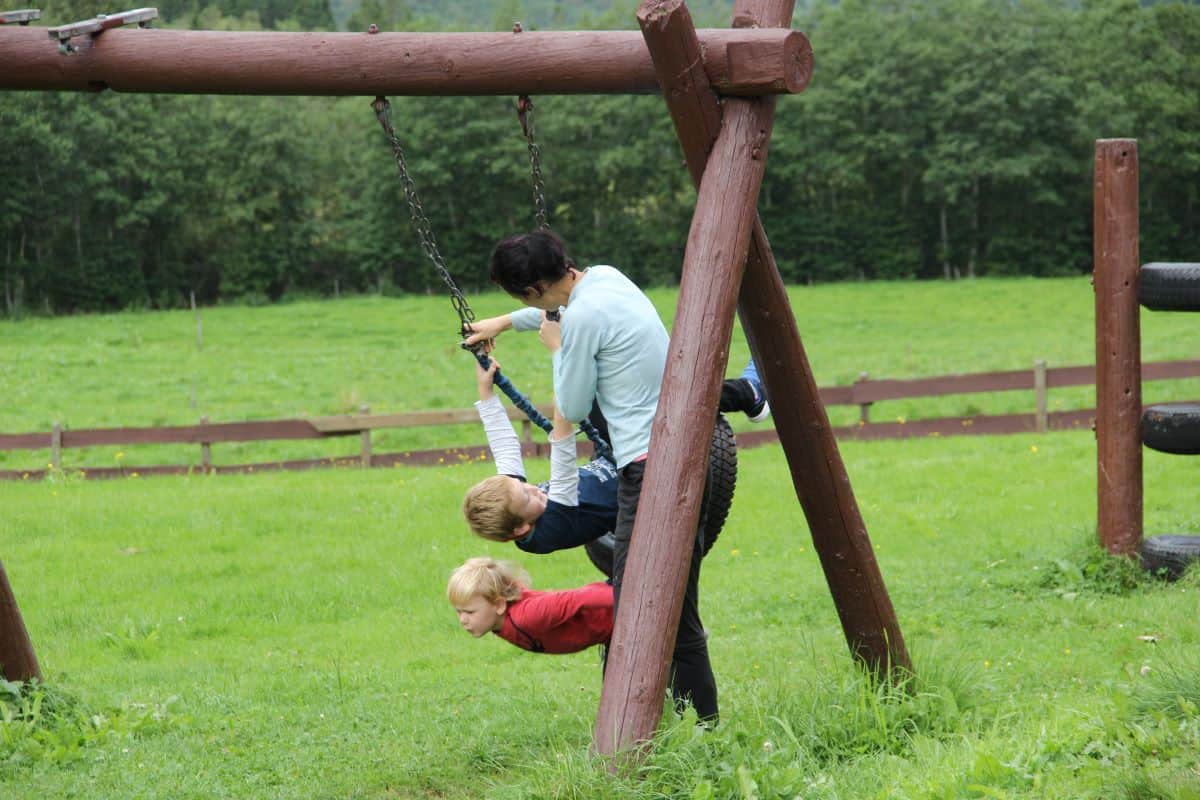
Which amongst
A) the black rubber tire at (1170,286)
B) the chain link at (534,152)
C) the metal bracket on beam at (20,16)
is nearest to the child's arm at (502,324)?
the chain link at (534,152)

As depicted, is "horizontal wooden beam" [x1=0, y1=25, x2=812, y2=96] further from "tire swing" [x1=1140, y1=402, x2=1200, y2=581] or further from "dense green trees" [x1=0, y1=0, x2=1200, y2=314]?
"dense green trees" [x1=0, y1=0, x2=1200, y2=314]

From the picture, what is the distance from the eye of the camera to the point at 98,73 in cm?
503

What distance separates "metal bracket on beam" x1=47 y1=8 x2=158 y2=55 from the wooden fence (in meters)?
11.1

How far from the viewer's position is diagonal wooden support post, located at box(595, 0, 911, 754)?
4219mm

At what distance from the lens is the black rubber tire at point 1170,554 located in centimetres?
746

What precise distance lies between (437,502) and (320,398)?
12049 mm

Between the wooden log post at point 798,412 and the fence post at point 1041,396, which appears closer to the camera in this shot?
the wooden log post at point 798,412

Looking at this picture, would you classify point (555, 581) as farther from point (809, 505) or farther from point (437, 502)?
point (809, 505)

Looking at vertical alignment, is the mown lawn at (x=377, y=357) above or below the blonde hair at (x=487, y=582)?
below

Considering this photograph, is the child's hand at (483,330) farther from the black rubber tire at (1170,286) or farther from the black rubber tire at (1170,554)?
the black rubber tire at (1170,554)

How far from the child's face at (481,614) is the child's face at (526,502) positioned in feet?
1.21

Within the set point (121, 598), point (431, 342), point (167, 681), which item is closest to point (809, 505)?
point (167, 681)

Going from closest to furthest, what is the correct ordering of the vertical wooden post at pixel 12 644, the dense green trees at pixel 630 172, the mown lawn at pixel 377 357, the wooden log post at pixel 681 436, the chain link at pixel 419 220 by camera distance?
Answer: the wooden log post at pixel 681 436, the chain link at pixel 419 220, the vertical wooden post at pixel 12 644, the mown lawn at pixel 377 357, the dense green trees at pixel 630 172

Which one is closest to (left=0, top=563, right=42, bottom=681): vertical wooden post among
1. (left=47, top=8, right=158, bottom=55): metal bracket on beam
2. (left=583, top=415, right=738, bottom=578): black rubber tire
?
(left=47, top=8, right=158, bottom=55): metal bracket on beam
